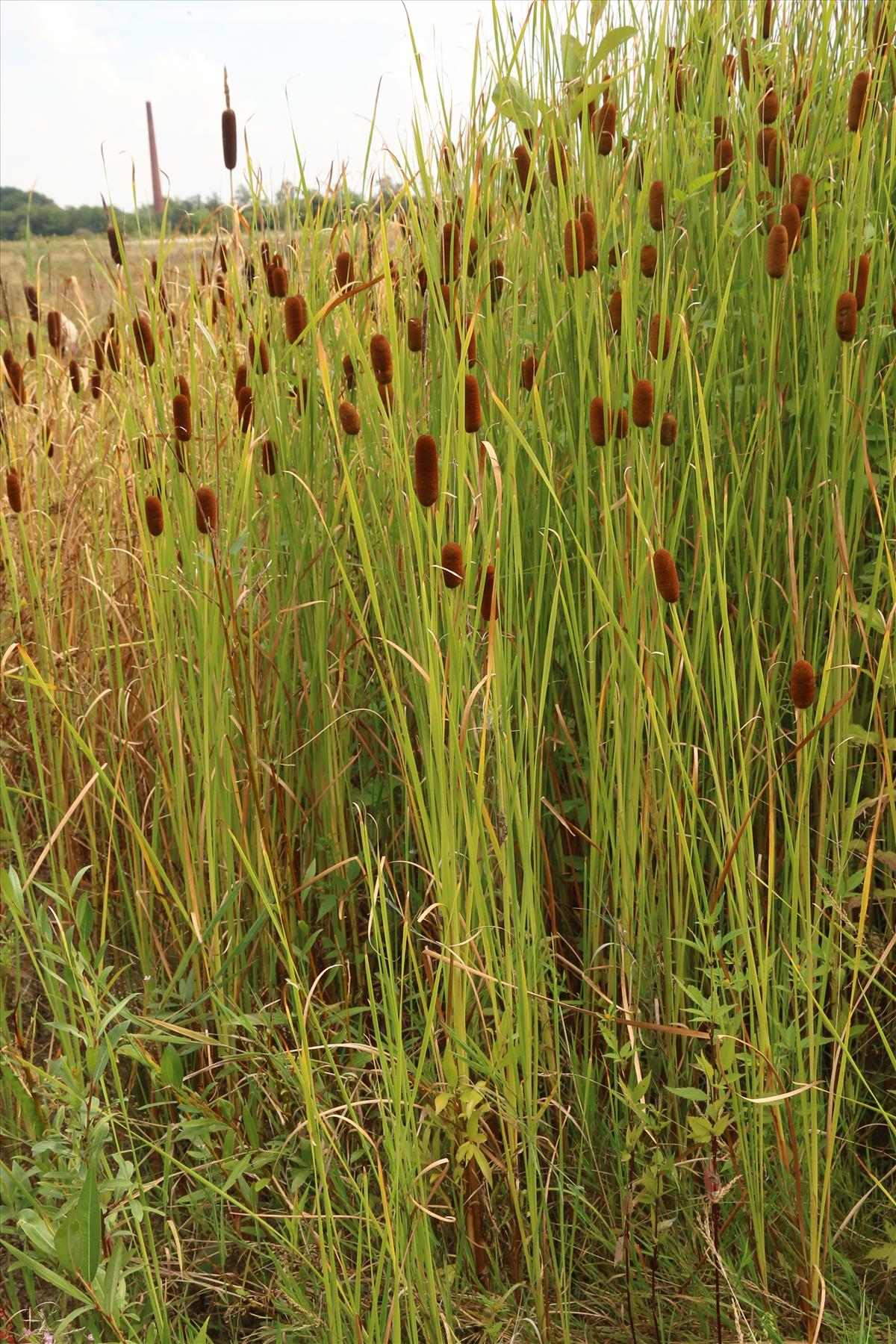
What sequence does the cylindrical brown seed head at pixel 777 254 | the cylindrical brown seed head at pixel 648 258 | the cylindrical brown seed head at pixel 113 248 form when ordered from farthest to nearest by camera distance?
1. the cylindrical brown seed head at pixel 113 248
2. the cylindrical brown seed head at pixel 648 258
3. the cylindrical brown seed head at pixel 777 254

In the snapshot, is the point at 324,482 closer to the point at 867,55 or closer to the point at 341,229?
the point at 341,229

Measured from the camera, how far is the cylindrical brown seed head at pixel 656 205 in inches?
60.4

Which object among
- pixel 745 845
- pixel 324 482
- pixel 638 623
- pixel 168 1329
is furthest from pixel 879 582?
pixel 168 1329

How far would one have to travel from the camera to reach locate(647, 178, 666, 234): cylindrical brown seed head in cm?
153

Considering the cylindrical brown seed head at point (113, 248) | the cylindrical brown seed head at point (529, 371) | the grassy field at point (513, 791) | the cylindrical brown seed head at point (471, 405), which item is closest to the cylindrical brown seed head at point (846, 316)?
the grassy field at point (513, 791)

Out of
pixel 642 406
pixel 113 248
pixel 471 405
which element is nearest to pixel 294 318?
pixel 471 405

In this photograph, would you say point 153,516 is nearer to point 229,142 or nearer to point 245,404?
point 245,404

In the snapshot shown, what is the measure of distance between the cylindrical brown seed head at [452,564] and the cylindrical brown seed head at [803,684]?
350 mm

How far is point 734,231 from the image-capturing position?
1.70 m

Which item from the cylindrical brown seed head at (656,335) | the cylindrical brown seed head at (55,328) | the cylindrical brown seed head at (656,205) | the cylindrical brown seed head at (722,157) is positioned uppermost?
the cylindrical brown seed head at (722,157)

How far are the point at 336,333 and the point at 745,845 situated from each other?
106cm

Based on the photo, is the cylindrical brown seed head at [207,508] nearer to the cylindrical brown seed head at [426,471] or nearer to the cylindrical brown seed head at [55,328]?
the cylindrical brown seed head at [426,471]

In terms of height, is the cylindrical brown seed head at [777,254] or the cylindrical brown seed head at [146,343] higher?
the cylindrical brown seed head at [777,254]

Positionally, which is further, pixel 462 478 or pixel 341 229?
pixel 341 229
